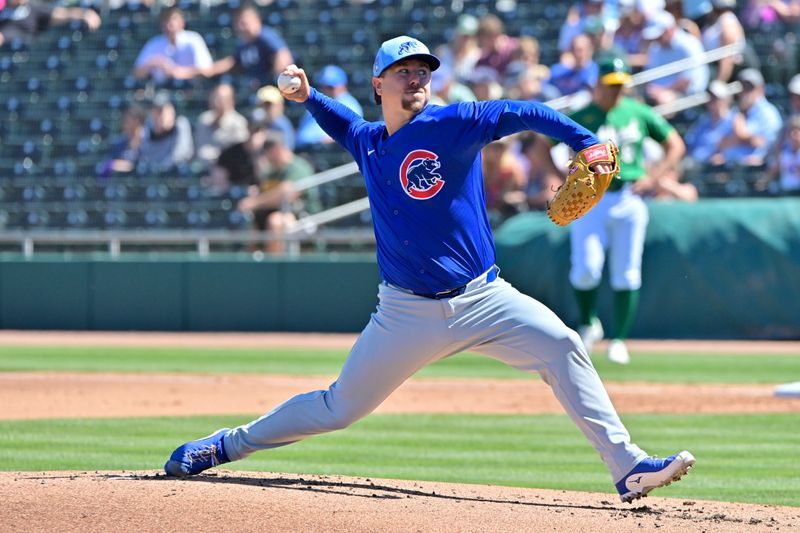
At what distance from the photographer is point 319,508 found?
482 centimetres

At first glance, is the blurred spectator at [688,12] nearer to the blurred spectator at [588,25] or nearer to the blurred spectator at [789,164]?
the blurred spectator at [588,25]

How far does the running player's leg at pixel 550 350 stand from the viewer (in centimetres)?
498

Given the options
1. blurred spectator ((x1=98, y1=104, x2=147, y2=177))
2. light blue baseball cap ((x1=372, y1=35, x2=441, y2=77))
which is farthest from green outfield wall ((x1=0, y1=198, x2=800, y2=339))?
light blue baseball cap ((x1=372, y1=35, x2=441, y2=77))

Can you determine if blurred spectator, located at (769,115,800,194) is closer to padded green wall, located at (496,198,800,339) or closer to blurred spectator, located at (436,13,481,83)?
padded green wall, located at (496,198,800,339)

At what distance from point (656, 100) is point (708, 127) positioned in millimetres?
942

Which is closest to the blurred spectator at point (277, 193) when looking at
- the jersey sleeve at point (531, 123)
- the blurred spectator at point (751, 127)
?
the blurred spectator at point (751, 127)

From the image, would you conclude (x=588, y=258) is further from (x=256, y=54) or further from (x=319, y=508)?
(x=256, y=54)

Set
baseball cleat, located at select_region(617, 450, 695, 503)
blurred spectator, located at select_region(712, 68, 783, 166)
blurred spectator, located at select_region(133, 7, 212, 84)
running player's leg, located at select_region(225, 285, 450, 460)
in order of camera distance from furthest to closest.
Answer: blurred spectator, located at select_region(133, 7, 212, 84), blurred spectator, located at select_region(712, 68, 783, 166), running player's leg, located at select_region(225, 285, 450, 460), baseball cleat, located at select_region(617, 450, 695, 503)

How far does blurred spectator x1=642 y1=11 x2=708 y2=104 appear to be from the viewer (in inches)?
616

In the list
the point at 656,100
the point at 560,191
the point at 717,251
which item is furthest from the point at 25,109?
the point at 560,191

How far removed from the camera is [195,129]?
1747 cm

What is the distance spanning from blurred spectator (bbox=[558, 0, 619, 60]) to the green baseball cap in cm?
499

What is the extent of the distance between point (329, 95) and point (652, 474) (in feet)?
37.5

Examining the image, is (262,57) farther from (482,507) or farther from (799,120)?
(482,507)
